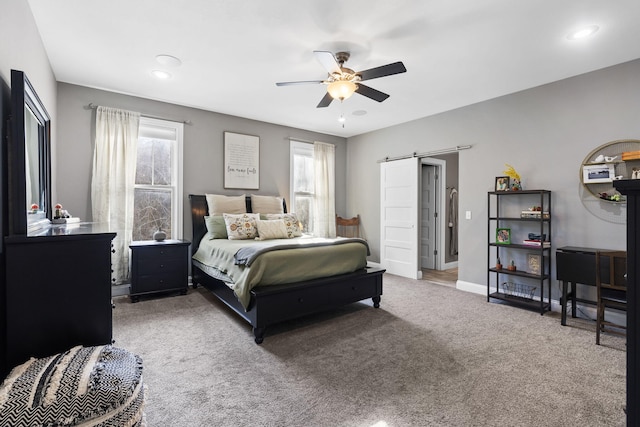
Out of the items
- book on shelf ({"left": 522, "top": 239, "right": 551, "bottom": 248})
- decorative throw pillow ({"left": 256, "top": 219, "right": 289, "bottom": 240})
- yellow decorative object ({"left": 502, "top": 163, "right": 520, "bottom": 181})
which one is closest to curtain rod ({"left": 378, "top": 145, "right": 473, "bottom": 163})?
yellow decorative object ({"left": 502, "top": 163, "right": 520, "bottom": 181})

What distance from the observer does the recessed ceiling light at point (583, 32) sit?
2.56 meters

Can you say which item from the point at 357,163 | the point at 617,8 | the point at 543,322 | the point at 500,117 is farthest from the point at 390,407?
the point at 357,163

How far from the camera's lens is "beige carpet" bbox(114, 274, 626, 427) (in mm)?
1800

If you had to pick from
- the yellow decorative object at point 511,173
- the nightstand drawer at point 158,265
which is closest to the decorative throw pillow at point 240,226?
the nightstand drawer at point 158,265

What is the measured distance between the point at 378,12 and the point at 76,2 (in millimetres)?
2245

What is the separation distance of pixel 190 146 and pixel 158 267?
5.96 ft

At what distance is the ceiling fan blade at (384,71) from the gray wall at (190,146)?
9.39 ft

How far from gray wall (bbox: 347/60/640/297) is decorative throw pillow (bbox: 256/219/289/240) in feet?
8.51

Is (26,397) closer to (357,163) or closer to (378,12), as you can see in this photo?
(378,12)

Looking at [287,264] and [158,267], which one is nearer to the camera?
[287,264]

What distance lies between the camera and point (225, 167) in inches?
195

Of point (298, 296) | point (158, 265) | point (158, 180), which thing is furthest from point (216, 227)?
point (298, 296)

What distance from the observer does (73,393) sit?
4.17 feet

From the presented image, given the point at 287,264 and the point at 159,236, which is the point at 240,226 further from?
the point at 287,264
